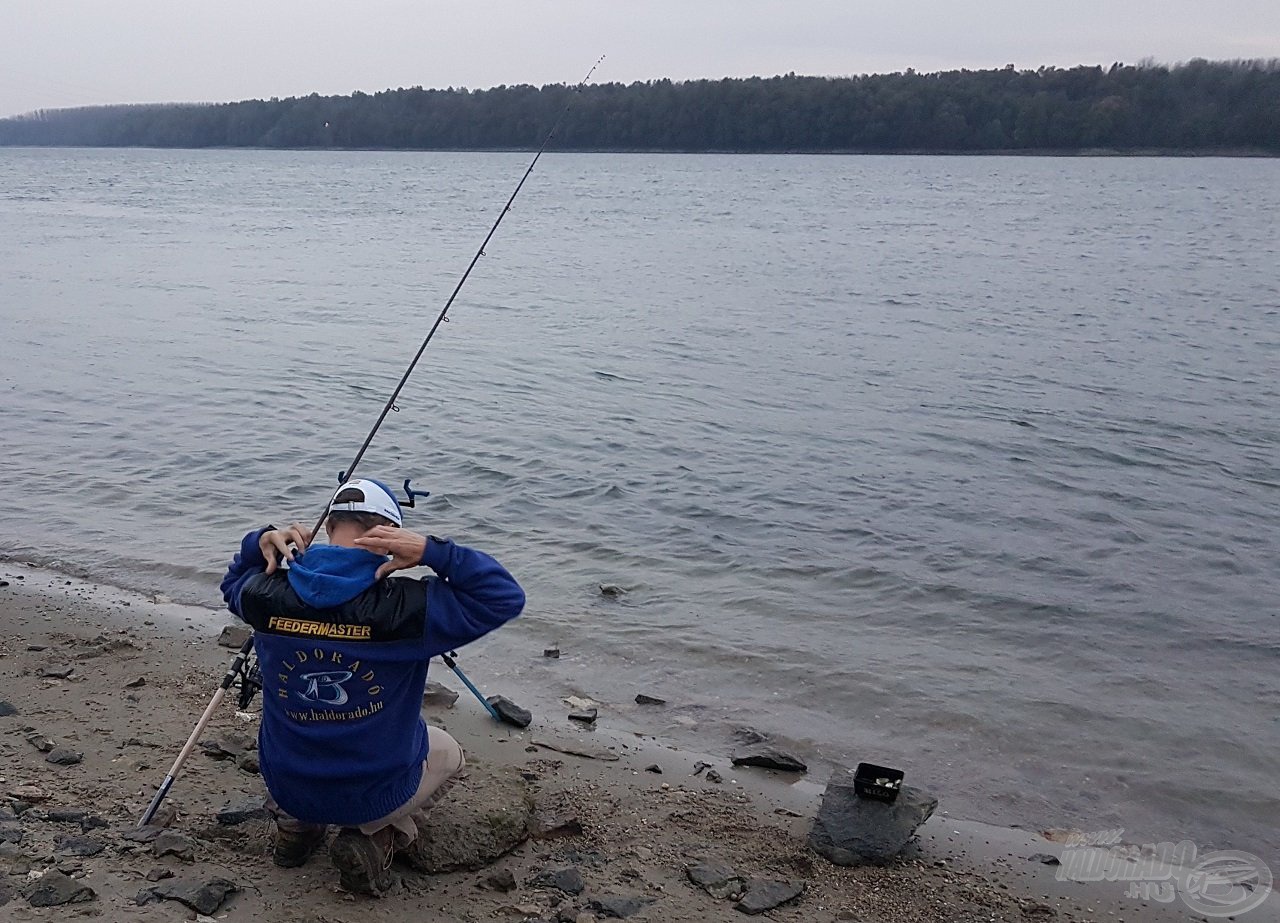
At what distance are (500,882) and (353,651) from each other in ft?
3.10

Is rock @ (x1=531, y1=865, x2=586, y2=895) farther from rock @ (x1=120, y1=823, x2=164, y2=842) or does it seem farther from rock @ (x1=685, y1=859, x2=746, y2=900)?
rock @ (x1=120, y1=823, x2=164, y2=842)

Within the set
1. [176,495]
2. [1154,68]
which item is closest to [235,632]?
[176,495]

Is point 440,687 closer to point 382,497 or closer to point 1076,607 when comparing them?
point 382,497

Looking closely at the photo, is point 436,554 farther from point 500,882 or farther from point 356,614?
point 500,882

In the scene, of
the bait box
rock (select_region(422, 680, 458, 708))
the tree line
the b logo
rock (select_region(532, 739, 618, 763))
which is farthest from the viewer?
the tree line

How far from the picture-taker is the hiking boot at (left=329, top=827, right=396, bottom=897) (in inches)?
142

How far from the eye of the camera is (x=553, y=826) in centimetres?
433

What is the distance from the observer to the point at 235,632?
6.25 m

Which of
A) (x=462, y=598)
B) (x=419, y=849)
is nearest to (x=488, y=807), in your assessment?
(x=419, y=849)

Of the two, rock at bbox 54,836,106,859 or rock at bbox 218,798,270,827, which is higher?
rock at bbox 54,836,106,859

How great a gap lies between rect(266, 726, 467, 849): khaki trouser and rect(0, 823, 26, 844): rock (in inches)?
27.9

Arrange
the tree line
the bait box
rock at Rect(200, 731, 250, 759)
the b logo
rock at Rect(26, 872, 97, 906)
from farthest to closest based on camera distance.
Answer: the tree line → rock at Rect(200, 731, 250, 759) → the bait box → the b logo → rock at Rect(26, 872, 97, 906)

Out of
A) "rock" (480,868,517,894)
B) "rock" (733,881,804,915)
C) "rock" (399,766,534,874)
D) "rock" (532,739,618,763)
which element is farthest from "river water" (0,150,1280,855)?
"rock" (480,868,517,894)

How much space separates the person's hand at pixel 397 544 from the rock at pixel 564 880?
3.88ft
